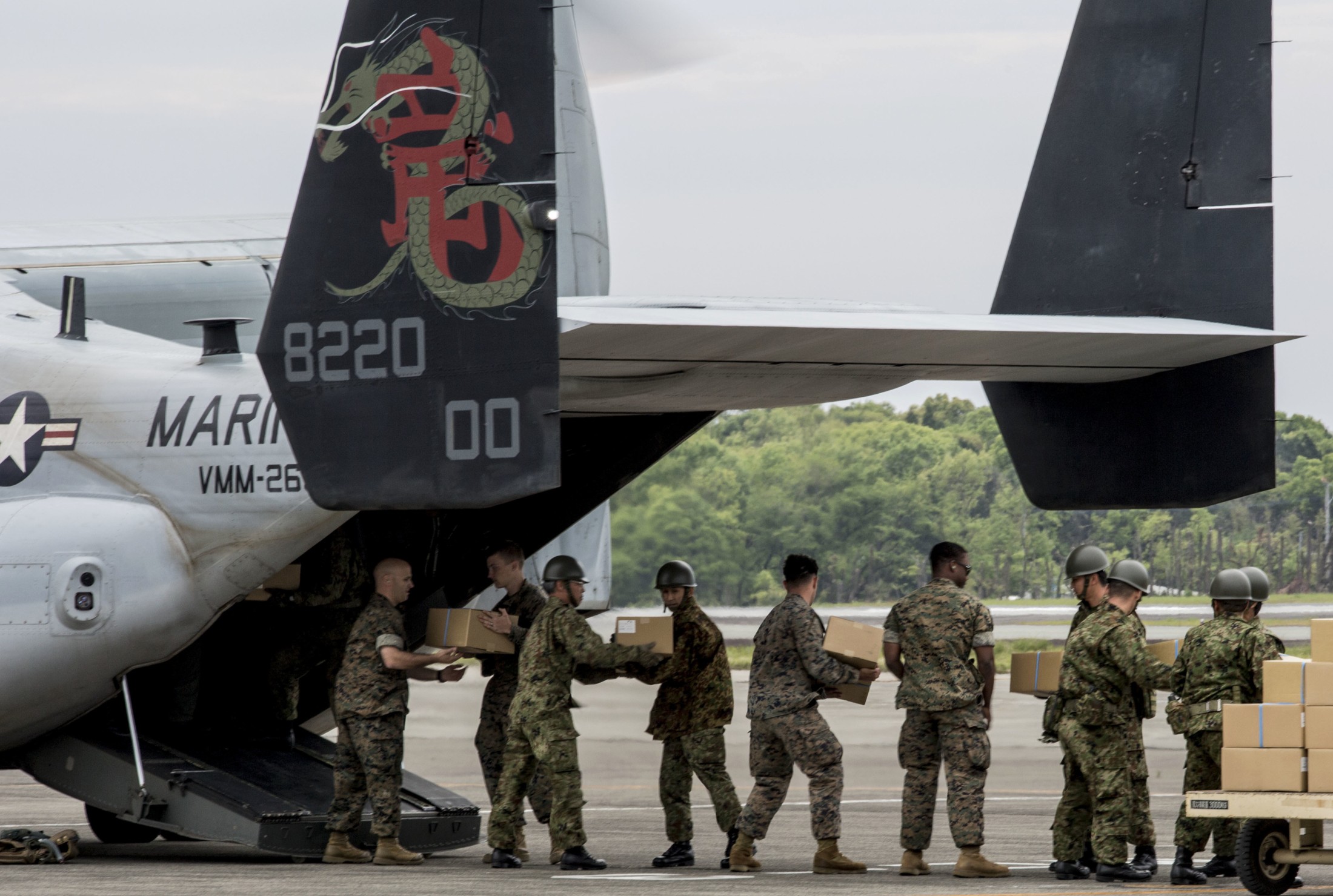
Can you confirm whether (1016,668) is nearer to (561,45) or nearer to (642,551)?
(561,45)

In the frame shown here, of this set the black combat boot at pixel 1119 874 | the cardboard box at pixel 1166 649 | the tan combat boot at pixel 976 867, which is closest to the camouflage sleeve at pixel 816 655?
the tan combat boot at pixel 976 867

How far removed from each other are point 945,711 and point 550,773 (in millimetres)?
2220

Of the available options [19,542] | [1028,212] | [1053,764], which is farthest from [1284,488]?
[19,542]

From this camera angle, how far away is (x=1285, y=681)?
8812 mm

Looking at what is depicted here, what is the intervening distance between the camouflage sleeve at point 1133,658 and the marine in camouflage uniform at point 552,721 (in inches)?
103

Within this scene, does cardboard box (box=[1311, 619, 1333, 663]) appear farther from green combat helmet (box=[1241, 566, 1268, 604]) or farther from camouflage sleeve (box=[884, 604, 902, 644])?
camouflage sleeve (box=[884, 604, 902, 644])

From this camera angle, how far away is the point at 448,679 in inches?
434

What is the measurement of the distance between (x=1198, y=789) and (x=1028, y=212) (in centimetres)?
393

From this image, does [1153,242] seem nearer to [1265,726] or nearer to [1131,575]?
[1131,575]

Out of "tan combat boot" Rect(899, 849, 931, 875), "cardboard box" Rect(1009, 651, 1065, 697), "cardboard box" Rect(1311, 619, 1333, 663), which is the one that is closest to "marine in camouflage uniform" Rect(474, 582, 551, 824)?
"tan combat boot" Rect(899, 849, 931, 875)

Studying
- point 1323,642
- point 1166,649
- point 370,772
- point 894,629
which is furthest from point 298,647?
point 1323,642

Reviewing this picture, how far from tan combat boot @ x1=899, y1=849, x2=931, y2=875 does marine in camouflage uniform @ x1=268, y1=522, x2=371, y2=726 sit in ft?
12.6

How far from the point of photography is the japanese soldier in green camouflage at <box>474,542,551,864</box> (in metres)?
10.7

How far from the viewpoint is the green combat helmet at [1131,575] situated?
958 cm
